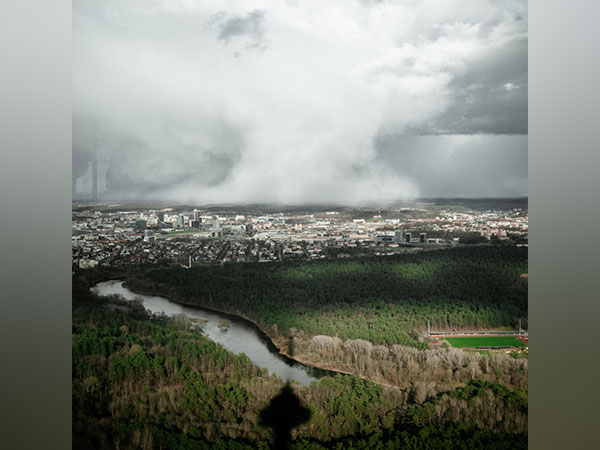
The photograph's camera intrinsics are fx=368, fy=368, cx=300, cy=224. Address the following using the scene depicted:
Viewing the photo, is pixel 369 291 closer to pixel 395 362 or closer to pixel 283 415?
pixel 395 362

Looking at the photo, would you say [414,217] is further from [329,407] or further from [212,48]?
[212,48]

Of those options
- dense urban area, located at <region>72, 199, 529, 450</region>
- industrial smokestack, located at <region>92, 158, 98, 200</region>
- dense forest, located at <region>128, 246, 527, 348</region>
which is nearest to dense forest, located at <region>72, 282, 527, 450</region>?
dense urban area, located at <region>72, 199, 529, 450</region>

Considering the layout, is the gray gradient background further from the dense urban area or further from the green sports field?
the green sports field

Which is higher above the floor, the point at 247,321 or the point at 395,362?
the point at 247,321
